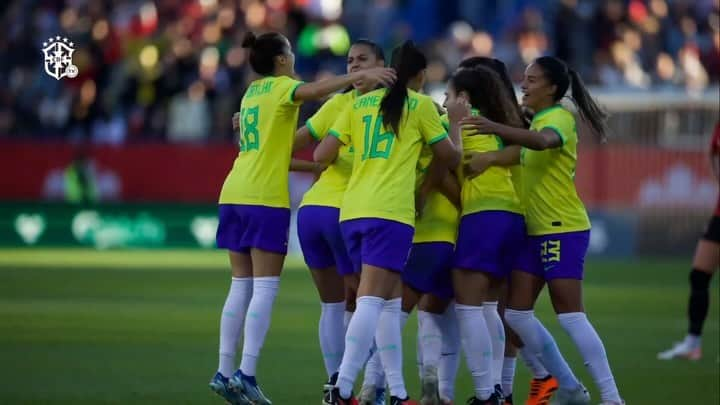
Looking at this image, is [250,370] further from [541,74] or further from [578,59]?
[578,59]

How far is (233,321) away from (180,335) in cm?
462

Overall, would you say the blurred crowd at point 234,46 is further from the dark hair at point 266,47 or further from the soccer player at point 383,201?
the soccer player at point 383,201

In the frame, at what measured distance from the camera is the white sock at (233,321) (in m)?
10.1

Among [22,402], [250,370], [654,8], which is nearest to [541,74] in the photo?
[250,370]

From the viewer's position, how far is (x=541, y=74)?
1011 cm

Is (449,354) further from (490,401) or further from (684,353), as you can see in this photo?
(684,353)

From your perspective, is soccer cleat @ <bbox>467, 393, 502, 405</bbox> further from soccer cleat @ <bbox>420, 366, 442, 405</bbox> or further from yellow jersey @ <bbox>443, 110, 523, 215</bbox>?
yellow jersey @ <bbox>443, 110, 523, 215</bbox>

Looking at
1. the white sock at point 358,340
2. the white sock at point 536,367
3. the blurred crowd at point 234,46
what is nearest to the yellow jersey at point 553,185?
the white sock at point 536,367

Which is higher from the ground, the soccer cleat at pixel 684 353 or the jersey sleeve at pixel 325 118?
the jersey sleeve at pixel 325 118

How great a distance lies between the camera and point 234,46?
30531 millimetres

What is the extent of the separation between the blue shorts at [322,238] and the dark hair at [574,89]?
1.68 meters

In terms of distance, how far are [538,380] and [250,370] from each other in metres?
2.03

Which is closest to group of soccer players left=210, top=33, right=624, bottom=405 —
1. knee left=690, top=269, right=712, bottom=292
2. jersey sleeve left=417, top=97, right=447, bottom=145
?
jersey sleeve left=417, top=97, right=447, bottom=145

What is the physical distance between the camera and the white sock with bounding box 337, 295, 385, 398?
928cm
